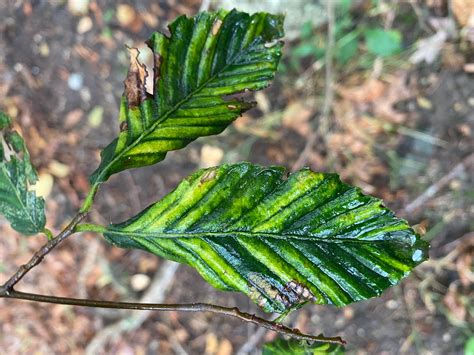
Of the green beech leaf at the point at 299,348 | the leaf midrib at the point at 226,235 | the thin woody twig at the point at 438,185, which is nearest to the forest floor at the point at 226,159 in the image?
the thin woody twig at the point at 438,185

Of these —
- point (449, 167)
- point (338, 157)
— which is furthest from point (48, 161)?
point (449, 167)

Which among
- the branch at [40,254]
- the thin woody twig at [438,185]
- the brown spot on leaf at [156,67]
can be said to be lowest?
the thin woody twig at [438,185]

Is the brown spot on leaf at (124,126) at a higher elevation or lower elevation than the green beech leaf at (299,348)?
higher

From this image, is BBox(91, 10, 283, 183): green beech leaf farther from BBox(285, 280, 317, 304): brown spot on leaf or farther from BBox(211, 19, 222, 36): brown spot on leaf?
BBox(285, 280, 317, 304): brown spot on leaf

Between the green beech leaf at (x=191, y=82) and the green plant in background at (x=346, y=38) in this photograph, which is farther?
Answer: the green plant in background at (x=346, y=38)

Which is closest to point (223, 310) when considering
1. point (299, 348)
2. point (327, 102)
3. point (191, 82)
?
point (299, 348)

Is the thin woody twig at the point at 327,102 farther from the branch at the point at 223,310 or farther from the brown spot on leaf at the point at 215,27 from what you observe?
the branch at the point at 223,310

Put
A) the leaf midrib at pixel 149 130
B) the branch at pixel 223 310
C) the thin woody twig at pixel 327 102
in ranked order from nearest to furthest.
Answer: the branch at pixel 223 310 < the leaf midrib at pixel 149 130 < the thin woody twig at pixel 327 102

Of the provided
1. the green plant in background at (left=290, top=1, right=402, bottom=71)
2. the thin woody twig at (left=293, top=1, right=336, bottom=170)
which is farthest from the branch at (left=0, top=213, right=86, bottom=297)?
the green plant in background at (left=290, top=1, right=402, bottom=71)
